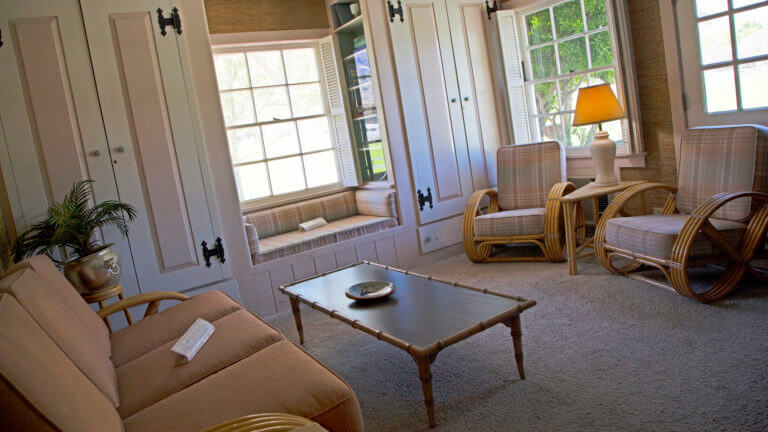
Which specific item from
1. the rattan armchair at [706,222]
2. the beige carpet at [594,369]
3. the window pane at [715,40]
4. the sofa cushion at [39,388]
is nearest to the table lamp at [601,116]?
the rattan armchair at [706,222]

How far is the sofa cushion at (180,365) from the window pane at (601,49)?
3.30m

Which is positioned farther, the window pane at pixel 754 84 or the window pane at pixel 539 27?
the window pane at pixel 539 27

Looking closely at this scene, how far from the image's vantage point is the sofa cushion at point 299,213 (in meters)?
4.60

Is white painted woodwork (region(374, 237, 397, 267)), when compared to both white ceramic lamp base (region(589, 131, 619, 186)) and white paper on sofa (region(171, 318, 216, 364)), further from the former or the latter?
white paper on sofa (region(171, 318, 216, 364))

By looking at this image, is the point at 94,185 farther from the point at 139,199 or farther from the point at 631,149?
the point at 631,149

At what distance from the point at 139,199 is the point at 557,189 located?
2.86 metres

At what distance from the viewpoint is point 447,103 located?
16.0 ft

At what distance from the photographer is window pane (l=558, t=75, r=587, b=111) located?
4.60m

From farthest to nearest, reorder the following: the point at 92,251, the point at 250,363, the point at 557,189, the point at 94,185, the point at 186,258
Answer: the point at 557,189 < the point at 186,258 < the point at 94,185 < the point at 92,251 < the point at 250,363

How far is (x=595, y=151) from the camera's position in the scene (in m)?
3.95

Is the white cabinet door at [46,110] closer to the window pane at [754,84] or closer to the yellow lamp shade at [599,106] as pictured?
the yellow lamp shade at [599,106]

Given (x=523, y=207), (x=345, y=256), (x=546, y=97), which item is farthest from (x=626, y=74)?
(x=345, y=256)

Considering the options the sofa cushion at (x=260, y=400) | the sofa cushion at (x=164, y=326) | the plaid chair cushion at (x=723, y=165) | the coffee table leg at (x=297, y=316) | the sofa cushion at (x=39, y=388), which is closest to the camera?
the sofa cushion at (x=39, y=388)

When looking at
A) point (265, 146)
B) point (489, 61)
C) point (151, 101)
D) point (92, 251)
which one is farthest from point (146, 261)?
point (489, 61)
